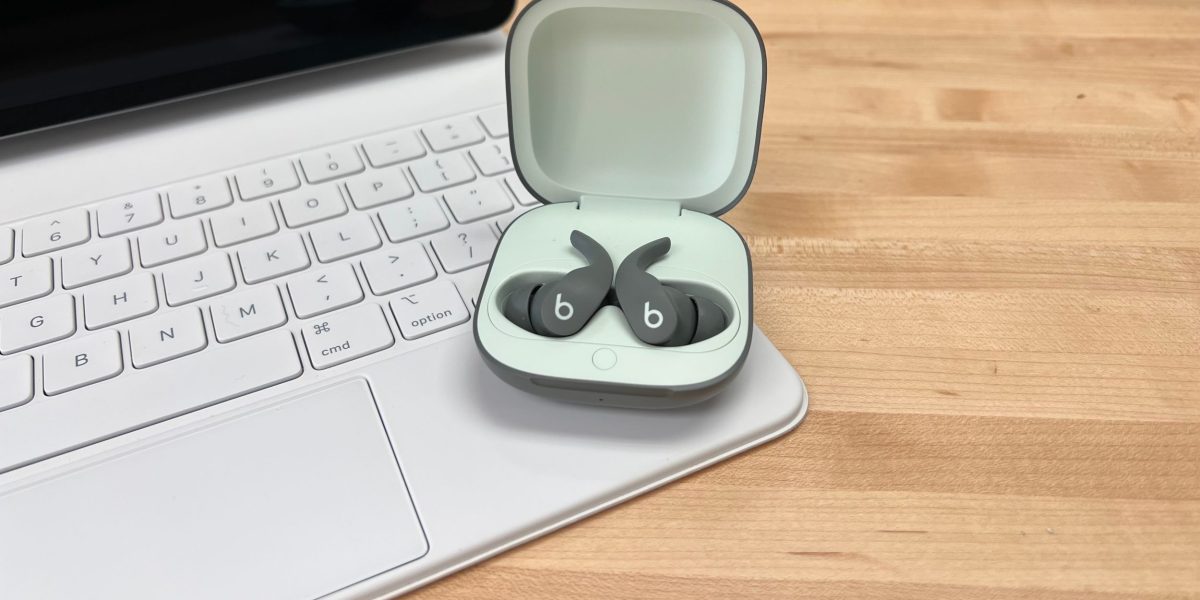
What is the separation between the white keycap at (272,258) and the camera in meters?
0.36

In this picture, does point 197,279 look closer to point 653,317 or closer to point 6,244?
point 6,244

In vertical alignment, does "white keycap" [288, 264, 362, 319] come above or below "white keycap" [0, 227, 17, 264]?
above

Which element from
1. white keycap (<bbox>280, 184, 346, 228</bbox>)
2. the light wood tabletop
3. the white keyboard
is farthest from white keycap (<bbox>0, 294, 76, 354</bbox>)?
the light wood tabletop

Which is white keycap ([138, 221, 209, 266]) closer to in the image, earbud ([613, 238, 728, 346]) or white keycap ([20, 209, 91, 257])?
white keycap ([20, 209, 91, 257])

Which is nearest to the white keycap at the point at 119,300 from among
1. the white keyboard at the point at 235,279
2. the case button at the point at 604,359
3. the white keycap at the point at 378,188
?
the white keyboard at the point at 235,279

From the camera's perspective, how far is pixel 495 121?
0.45 metres

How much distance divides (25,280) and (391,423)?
0.64 ft

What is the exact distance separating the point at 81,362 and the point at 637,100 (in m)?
0.26

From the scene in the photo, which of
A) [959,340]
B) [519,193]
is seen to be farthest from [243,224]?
[959,340]

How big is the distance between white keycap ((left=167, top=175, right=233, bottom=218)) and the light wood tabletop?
243 mm

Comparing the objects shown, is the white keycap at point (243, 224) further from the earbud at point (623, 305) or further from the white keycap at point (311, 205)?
the earbud at point (623, 305)

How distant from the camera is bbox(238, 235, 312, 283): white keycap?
36 cm

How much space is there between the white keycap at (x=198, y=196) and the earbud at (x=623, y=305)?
0.62 feet

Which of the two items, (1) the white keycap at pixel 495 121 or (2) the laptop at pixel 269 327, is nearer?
(2) the laptop at pixel 269 327
